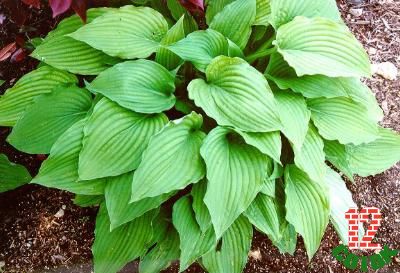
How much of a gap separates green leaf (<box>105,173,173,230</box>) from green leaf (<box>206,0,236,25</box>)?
0.74 meters

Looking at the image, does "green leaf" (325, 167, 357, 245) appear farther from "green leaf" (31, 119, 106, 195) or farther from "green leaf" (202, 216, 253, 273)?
"green leaf" (31, 119, 106, 195)

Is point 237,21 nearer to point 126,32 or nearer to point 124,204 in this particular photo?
point 126,32

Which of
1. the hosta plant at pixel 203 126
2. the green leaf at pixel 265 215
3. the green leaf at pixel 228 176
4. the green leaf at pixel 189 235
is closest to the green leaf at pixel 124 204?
the hosta plant at pixel 203 126

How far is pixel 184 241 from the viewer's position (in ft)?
6.23

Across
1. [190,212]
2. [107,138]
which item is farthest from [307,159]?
[107,138]

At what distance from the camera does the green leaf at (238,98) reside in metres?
1.76

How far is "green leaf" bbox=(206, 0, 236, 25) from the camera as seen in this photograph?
2.13 metres

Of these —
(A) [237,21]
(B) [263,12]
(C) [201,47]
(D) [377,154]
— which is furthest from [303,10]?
(D) [377,154]

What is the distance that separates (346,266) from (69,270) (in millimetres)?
1208

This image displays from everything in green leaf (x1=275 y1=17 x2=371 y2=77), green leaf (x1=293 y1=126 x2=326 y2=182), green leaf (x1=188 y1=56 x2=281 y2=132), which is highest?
green leaf (x1=275 y1=17 x2=371 y2=77)

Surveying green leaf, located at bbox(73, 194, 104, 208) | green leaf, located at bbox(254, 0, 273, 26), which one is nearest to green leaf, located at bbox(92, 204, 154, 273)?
green leaf, located at bbox(73, 194, 104, 208)

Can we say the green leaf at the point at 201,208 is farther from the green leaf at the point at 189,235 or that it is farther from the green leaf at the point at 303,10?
the green leaf at the point at 303,10

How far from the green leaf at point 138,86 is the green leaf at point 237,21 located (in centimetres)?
28

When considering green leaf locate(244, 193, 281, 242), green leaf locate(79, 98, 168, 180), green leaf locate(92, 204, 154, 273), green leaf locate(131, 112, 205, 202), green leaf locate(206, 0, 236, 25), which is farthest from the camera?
green leaf locate(206, 0, 236, 25)
